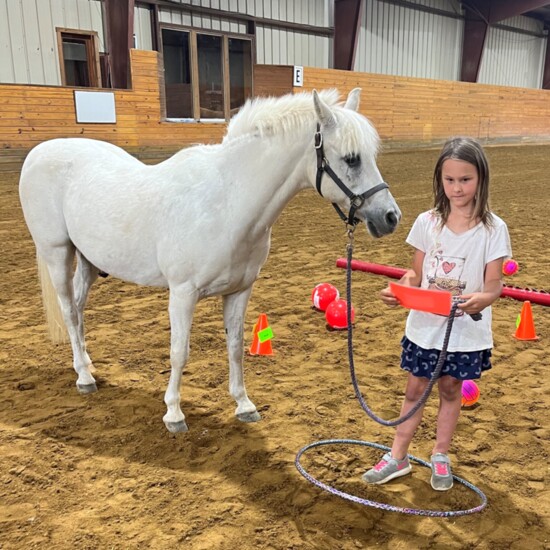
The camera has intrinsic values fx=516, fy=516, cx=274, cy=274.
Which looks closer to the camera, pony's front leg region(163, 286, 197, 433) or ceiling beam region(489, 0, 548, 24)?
pony's front leg region(163, 286, 197, 433)

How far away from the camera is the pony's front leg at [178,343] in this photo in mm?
2623

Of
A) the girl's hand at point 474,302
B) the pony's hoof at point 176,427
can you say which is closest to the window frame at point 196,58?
the pony's hoof at point 176,427

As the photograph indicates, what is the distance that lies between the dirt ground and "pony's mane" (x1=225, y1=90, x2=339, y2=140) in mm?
1574

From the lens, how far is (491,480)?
237 centimetres

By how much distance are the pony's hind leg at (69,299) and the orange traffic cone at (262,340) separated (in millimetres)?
1119

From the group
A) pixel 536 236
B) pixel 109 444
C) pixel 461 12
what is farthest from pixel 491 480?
pixel 461 12

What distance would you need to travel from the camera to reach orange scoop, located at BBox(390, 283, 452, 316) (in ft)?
6.26

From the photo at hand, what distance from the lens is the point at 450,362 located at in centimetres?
213

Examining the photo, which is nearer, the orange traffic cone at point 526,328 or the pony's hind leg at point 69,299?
the pony's hind leg at point 69,299

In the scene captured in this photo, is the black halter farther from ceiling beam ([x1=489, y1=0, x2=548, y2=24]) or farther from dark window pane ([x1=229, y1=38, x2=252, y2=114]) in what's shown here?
ceiling beam ([x1=489, y1=0, x2=548, y2=24])

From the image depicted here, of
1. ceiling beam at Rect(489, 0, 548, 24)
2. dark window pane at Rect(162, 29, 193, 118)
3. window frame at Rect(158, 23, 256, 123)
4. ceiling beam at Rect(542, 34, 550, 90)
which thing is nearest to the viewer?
window frame at Rect(158, 23, 256, 123)

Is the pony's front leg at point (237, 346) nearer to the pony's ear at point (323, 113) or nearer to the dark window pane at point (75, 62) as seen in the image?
the pony's ear at point (323, 113)

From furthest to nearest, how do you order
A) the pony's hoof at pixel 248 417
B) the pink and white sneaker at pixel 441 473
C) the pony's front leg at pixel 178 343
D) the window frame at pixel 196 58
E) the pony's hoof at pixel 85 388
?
the window frame at pixel 196 58 < the pony's hoof at pixel 85 388 < the pony's hoof at pixel 248 417 < the pony's front leg at pixel 178 343 < the pink and white sneaker at pixel 441 473

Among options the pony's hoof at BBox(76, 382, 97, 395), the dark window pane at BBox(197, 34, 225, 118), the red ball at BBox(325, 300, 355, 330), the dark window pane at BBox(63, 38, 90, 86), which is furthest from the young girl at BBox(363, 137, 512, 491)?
the dark window pane at BBox(197, 34, 225, 118)
